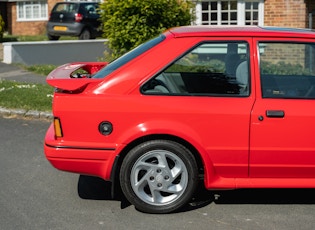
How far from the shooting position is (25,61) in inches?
586

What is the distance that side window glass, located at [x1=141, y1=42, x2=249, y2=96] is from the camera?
186 inches

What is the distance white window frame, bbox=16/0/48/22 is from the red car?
25483mm

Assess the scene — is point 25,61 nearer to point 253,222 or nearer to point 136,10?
point 136,10

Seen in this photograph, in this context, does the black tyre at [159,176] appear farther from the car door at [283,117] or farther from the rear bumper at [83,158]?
the car door at [283,117]

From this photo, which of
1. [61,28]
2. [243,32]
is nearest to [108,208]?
[243,32]

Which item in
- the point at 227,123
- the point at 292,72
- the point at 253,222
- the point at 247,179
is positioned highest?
the point at 292,72

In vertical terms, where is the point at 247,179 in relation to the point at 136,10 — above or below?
below

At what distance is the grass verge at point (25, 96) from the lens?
9.08 metres

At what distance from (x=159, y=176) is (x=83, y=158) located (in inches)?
26.6

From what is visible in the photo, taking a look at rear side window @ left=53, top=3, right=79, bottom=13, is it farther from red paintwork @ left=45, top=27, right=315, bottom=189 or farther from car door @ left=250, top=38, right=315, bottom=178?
car door @ left=250, top=38, right=315, bottom=178

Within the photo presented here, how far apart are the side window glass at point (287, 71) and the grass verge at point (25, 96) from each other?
4890 mm

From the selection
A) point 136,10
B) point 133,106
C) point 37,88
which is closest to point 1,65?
point 37,88

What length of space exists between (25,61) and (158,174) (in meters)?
10.9

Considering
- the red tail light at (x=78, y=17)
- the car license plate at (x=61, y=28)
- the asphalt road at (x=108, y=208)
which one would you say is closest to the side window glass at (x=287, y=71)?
the asphalt road at (x=108, y=208)
